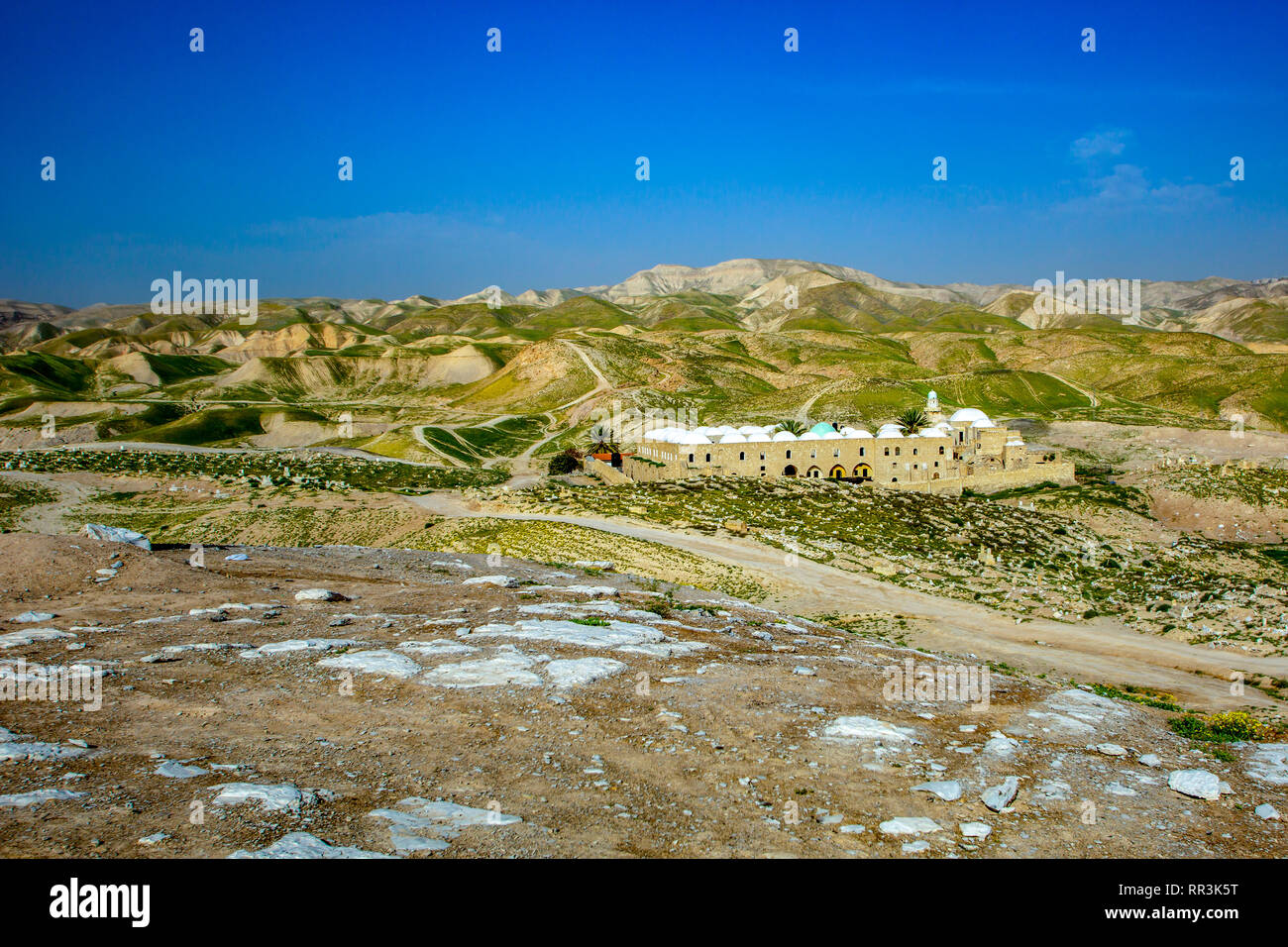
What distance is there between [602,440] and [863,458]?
2955cm

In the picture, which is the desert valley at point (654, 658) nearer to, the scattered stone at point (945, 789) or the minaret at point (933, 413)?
the scattered stone at point (945, 789)

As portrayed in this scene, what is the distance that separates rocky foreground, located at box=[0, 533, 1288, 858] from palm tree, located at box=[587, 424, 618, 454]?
180 feet

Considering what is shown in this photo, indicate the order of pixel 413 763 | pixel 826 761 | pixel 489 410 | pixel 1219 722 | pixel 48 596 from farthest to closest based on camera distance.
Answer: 1. pixel 489 410
2. pixel 48 596
3. pixel 1219 722
4. pixel 826 761
5. pixel 413 763

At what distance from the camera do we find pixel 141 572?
2175 centimetres

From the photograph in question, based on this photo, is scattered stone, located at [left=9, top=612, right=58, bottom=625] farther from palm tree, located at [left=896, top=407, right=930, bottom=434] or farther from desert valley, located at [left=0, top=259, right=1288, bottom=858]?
palm tree, located at [left=896, top=407, right=930, bottom=434]

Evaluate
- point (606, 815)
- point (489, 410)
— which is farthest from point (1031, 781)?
point (489, 410)

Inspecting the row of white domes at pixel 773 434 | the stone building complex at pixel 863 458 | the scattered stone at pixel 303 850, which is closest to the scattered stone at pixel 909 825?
the scattered stone at pixel 303 850

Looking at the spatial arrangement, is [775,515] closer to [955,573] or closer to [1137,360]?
[955,573]

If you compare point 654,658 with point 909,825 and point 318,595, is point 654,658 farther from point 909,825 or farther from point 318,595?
point 318,595

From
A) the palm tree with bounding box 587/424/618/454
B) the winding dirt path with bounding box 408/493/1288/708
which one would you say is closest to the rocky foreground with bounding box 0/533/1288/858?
the winding dirt path with bounding box 408/493/1288/708

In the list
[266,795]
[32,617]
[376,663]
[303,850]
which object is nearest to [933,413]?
[376,663]

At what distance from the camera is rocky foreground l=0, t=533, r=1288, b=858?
9.24 metres

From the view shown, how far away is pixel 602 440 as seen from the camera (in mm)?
83375
